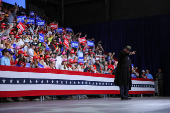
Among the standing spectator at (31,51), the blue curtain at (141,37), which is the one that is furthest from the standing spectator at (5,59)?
the blue curtain at (141,37)

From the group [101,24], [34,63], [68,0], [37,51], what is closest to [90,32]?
[101,24]

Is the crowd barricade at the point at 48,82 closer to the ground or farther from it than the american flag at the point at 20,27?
closer to the ground

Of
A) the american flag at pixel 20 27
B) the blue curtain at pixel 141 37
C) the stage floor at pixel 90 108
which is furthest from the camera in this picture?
the blue curtain at pixel 141 37

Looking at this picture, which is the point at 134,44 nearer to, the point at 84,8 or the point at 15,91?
the point at 84,8

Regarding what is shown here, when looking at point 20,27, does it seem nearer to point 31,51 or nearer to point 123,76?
point 31,51

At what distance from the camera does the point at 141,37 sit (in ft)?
74.3

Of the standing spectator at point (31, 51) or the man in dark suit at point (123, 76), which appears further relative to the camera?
the standing spectator at point (31, 51)

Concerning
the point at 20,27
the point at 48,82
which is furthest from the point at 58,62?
→ the point at 48,82

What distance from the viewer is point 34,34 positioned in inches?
570

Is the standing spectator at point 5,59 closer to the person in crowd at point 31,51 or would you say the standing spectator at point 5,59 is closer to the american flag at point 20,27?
the person in crowd at point 31,51

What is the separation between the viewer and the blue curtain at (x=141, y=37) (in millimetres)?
21516

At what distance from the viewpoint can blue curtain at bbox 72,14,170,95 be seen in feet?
70.6

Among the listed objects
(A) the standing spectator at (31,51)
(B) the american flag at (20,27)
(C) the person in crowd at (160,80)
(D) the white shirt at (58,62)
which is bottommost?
(C) the person in crowd at (160,80)

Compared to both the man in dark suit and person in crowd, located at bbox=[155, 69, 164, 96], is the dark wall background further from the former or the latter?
the man in dark suit
